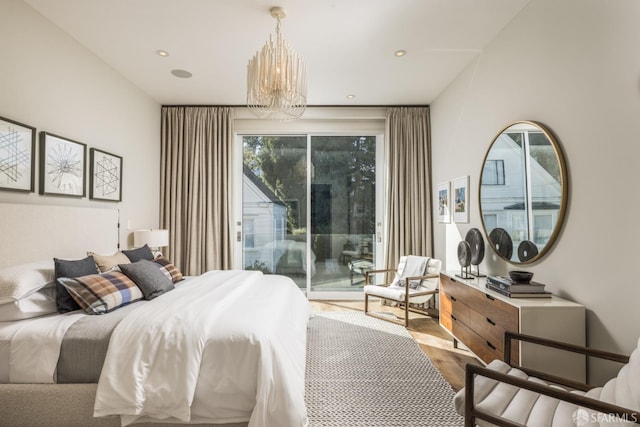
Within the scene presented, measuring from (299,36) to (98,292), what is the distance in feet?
8.52

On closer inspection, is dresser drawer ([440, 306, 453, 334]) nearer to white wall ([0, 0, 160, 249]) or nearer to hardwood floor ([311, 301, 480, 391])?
hardwood floor ([311, 301, 480, 391])

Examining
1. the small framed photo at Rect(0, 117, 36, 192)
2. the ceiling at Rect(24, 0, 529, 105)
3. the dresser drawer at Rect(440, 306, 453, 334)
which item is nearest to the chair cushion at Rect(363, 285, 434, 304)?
the dresser drawer at Rect(440, 306, 453, 334)

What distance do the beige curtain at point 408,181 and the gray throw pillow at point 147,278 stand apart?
3026 millimetres

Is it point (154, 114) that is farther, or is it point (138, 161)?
point (154, 114)

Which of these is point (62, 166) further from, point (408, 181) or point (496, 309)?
point (408, 181)

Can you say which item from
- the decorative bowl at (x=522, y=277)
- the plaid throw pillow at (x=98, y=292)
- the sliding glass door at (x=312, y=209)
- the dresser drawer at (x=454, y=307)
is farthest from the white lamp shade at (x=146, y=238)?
the decorative bowl at (x=522, y=277)

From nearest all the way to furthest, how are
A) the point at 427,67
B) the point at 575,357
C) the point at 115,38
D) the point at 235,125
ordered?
the point at 575,357 < the point at 115,38 < the point at 427,67 < the point at 235,125

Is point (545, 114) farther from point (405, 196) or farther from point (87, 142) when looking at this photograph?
point (87, 142)

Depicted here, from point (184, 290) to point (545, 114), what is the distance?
3.04m

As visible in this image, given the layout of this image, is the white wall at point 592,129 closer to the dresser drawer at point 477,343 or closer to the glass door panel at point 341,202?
the dresser drawer at point 477,343

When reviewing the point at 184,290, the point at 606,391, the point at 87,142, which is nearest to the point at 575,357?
the point at 606,391

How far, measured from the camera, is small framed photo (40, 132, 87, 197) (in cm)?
262

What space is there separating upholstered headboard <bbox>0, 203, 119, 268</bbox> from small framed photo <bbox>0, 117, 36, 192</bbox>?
0.64 ft

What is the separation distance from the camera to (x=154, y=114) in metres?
4.41
